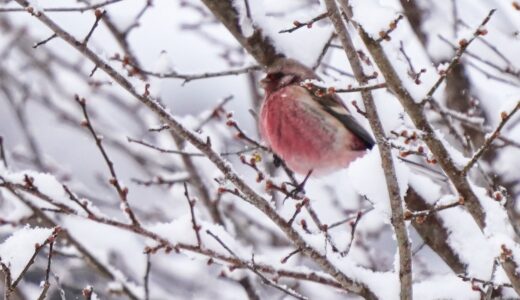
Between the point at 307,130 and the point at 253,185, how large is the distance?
1.25 m

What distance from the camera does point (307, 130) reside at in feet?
13.6

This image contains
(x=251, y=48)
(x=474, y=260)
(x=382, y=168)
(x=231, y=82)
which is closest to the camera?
(x=382, y=168)

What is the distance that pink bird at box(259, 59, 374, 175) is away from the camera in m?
4.11

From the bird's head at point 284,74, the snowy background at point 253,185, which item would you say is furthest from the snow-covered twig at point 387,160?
the bird's head at point 284,74

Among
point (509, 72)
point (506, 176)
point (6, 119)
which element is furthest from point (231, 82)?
point (509, 72)

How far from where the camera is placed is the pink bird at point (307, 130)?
13.5 ft

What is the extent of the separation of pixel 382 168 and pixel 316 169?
66.5 inches

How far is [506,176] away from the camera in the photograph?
4.87 meters

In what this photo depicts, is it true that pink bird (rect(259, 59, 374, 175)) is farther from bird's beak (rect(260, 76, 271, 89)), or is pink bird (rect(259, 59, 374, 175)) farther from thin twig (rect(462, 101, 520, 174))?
thin twig (rect(462, 101, 520, 174))

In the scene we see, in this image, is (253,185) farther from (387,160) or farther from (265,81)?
(387,160)

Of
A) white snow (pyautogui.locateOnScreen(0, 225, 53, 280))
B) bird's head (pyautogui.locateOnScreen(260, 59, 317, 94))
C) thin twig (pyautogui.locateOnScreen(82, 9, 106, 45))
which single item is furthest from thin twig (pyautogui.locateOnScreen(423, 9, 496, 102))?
bird's head (pyautogui.locateOnScreen(260, 59, 317, 94))

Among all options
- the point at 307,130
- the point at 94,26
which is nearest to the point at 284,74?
the point at 307,130

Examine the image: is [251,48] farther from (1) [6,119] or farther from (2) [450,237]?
(1) [6,119]

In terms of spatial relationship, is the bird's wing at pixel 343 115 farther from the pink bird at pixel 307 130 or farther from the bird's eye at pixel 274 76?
the bird's eye at pixel 274 76
